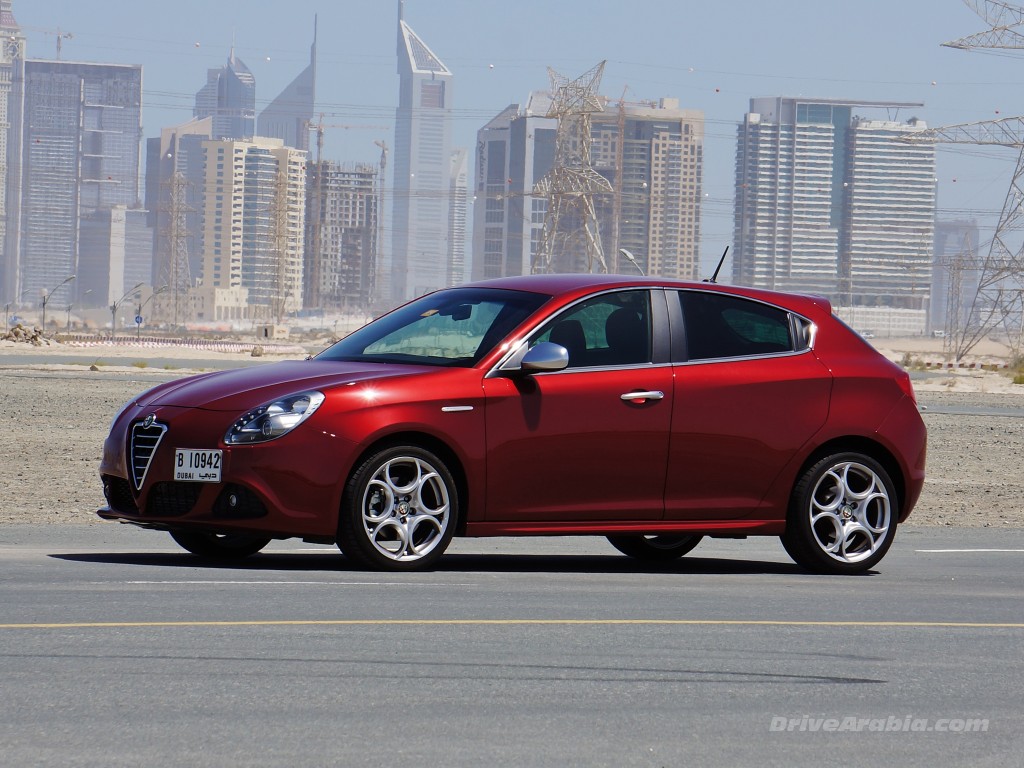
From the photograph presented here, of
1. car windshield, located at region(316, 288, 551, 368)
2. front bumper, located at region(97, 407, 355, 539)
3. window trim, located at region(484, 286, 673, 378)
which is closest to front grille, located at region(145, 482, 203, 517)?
front bumper, located at region(97, 407, 355, 539)

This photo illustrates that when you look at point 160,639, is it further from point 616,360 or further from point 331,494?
point 616,360

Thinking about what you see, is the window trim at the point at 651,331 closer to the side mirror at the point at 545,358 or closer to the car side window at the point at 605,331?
the car side window at the point at 605,331

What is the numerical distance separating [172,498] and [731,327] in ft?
10.7

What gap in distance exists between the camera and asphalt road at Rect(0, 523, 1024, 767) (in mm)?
4918

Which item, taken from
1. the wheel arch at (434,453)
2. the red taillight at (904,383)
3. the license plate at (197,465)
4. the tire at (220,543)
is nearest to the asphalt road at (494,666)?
the tire at (220,543)

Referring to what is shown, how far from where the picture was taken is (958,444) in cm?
2800

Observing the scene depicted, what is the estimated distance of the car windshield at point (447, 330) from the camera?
9.09 metres

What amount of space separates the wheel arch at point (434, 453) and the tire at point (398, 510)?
0.05m

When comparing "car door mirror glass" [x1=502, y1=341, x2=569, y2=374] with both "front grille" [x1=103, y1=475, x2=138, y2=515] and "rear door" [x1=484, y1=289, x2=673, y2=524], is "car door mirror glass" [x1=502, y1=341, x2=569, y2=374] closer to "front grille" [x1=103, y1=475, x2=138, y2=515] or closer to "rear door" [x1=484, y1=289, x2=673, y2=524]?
"rear door" [x1=484, y1=289, x2=673, y2=524]

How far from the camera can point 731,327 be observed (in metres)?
9.69

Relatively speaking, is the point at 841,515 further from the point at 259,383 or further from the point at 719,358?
the point at 259,383

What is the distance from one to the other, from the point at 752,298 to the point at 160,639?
4.53 metres

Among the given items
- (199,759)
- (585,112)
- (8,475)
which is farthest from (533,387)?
(585,112)

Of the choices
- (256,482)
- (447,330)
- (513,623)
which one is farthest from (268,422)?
(513,623)
